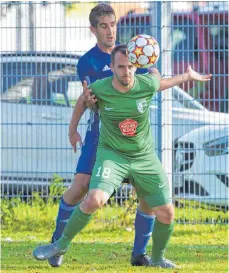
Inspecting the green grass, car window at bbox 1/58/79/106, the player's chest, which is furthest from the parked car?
the player's chest

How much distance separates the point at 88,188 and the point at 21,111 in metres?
3.50

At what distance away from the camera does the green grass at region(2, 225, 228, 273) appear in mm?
8156

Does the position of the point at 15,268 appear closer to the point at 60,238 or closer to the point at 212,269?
the point at 60,238

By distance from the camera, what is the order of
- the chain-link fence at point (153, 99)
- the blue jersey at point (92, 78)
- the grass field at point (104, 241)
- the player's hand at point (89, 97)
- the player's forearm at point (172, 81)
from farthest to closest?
the chain-link fence at point (153, 99)
the grass field at point (104, 241)
the blue jersey at point (92, 78)
the player's forearm at point (172, 81)
the player's hand at point (89, 97)

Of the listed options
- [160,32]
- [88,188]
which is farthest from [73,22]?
[88,188]

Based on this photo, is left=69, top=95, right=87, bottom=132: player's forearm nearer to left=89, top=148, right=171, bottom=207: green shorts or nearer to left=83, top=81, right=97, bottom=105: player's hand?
left=83, top=81, right=97, bottom=105: player's hand

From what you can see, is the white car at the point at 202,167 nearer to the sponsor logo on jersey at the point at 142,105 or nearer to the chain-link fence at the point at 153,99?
the chain-link fence at the point at 153,99

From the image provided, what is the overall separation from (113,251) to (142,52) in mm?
2601

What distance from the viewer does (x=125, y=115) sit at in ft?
24.9

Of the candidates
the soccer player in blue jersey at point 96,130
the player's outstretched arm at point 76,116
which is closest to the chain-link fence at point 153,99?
the soccer player in blue jersey at point 96,130

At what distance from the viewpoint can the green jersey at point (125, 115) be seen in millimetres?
7602

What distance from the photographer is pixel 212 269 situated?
8102mm

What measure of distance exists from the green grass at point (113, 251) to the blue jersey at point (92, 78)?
0.85 metres

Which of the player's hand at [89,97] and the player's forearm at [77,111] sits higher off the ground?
the player's hand at [89,97]
